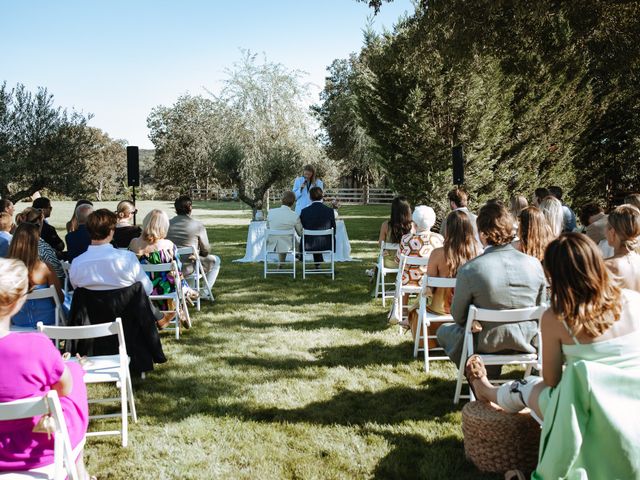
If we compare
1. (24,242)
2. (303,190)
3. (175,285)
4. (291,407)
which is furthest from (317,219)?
(24,242)

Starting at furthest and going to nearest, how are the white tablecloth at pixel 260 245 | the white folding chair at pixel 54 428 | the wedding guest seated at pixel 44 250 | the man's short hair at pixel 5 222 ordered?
1. the white tablecloth at pixel 260 245
2. the man's short hair at pixel 5 222
3. the wedding guest seated at pixel 44 250
4. the white folding chair at pixel 54 428

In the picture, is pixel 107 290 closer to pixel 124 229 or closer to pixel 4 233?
pixel 4 233

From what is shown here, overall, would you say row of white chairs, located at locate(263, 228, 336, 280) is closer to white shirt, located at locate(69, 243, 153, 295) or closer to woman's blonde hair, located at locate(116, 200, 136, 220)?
woman's blonde hair, located at locate(116, 200, 136, 220)

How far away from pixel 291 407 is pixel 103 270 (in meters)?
1.86

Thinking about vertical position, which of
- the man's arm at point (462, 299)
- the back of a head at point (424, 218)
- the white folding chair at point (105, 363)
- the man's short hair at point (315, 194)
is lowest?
the white folding chair at point (105, 363)

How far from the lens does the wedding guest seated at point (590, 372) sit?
2230mm

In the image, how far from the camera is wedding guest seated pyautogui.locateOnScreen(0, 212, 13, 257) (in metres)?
5.33

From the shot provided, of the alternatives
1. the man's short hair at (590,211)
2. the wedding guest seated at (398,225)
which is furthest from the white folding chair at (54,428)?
the man's short hair at (590,211)

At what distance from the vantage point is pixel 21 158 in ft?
65.1

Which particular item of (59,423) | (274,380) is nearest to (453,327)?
(274,380)

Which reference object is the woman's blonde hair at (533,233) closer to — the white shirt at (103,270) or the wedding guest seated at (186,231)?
the white shirt at (103,270)

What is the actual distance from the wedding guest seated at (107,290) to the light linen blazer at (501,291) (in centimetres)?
259

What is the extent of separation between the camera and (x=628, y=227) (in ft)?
12.8

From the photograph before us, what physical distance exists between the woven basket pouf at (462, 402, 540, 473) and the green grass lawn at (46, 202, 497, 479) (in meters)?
0.17
